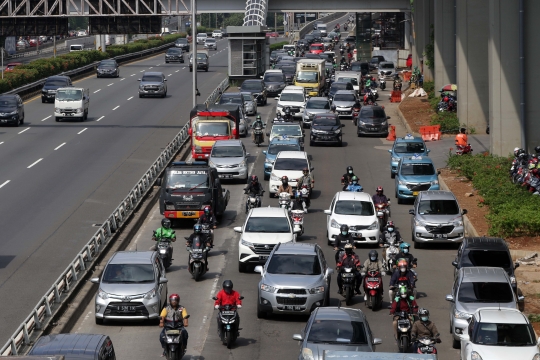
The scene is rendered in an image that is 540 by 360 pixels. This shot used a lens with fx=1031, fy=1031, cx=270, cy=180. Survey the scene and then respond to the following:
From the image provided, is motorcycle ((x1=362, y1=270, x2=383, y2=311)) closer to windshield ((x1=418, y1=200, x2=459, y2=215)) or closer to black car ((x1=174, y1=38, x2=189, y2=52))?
windshield ((x1=418, y1=200, x2=459, y2=215))

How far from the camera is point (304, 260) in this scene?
23.1 m

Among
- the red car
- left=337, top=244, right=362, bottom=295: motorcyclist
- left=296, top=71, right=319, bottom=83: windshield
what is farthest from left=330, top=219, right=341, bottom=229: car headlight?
the red car

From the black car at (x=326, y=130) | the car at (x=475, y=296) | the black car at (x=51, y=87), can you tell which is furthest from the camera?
the black car at (x=51, y=87)

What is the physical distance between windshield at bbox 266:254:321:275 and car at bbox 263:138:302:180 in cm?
1740

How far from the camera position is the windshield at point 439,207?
30.0m

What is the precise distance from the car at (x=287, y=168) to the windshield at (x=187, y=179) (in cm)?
487

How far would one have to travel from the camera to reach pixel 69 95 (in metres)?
58.9

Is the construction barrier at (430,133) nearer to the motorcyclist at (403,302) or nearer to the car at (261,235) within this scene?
the car at (261,235)

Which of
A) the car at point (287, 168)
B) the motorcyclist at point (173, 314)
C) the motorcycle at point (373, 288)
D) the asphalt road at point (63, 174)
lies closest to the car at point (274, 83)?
the asphalt road at point (63, 174)

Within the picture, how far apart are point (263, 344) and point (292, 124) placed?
2790 centimetres

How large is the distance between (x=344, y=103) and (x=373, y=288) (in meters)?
37.7

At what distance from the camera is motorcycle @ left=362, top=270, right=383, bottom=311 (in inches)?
904

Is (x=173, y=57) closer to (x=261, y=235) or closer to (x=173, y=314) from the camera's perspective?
(x=261, y=235)

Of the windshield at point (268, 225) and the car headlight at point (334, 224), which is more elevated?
the windshield at point (268, 225)
